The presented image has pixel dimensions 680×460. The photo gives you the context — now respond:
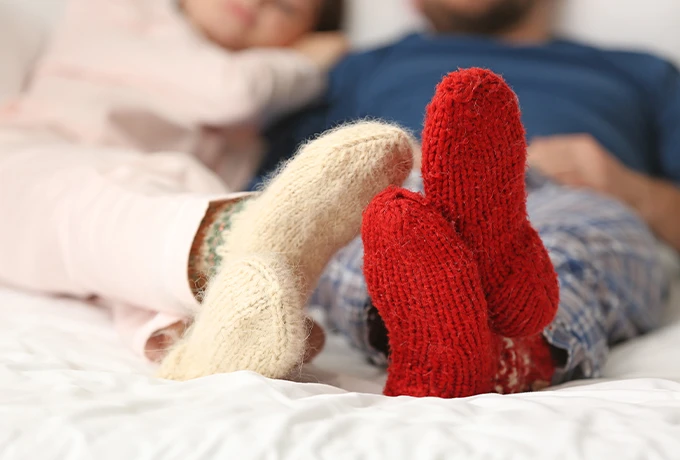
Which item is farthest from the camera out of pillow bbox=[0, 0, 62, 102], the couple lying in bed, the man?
pillow bbox=[0, 0, 62, 102]

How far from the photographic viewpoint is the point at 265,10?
126 cm

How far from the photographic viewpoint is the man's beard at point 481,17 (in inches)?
50.4

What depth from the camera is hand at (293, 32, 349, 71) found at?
1317 millimetres

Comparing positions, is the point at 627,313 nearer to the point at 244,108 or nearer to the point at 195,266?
the point at 195,266

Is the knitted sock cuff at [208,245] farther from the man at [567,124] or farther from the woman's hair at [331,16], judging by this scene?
the woman's hair at [331,16]

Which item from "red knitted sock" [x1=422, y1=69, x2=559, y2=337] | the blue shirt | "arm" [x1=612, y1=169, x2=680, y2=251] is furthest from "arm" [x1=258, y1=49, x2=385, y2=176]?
"red knitted sock" [x1=422, y1=69, x2=559, y2=337]

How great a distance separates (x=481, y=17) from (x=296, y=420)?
3.45ft

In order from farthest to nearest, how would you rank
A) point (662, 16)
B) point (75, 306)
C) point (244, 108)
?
point (662, 16) → point (244, 108) → point (75, 306)

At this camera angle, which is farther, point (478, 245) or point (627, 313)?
point (627, 313)

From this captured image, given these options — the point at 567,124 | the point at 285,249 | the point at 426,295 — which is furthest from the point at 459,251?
the point at 567,124

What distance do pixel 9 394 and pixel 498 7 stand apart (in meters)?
1.09

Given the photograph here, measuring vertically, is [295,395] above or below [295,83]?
below

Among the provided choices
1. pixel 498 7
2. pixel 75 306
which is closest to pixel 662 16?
pixel 498 7

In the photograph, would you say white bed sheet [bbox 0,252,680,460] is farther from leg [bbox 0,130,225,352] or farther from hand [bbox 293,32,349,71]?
hand [bbox 293,32,349,71]
